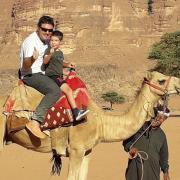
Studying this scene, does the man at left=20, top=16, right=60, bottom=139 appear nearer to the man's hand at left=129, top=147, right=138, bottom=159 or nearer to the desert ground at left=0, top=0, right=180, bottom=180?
the man's hand at left=129, top=147, right=138, bottom=159

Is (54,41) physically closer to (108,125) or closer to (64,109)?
(64,109)

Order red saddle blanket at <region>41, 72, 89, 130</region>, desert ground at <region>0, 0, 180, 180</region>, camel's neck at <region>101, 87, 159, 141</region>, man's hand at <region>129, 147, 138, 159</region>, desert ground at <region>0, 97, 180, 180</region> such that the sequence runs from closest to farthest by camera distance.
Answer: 1. red saddle blanket at <region>41, 72, 89, 130</region>
2. man's hand at <region>129, 147, 138, 159</region>
3. camel's neck at <region>101, 87, 159, 141</region>
4. desert ground at <region>0, 97, 180, 180</region>
5. desert ground at <region>0, 0, 180, 180</region>

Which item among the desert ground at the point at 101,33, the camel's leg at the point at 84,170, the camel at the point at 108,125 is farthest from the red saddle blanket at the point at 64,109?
the desert ground at the point at 101,33

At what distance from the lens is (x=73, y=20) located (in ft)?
380

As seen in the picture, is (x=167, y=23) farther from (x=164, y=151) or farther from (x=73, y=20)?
(x=164, y=151)

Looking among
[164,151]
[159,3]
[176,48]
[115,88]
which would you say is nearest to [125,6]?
[159,3]

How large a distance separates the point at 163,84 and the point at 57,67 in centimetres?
136

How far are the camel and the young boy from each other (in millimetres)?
212

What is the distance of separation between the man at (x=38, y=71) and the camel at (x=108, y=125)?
28cm

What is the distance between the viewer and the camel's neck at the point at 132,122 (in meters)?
6.87

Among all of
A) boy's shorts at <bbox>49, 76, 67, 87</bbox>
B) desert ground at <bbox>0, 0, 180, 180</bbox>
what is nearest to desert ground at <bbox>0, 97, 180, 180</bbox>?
boy's shorts at <bbox>49, 76, 67, 87</bbox>

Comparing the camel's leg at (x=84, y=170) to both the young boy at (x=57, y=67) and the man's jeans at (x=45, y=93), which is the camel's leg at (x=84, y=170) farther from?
the man's jeans at (x=45, y=93)

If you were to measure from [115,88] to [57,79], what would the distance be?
89.6 meters

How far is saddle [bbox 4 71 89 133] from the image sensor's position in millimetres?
6668
